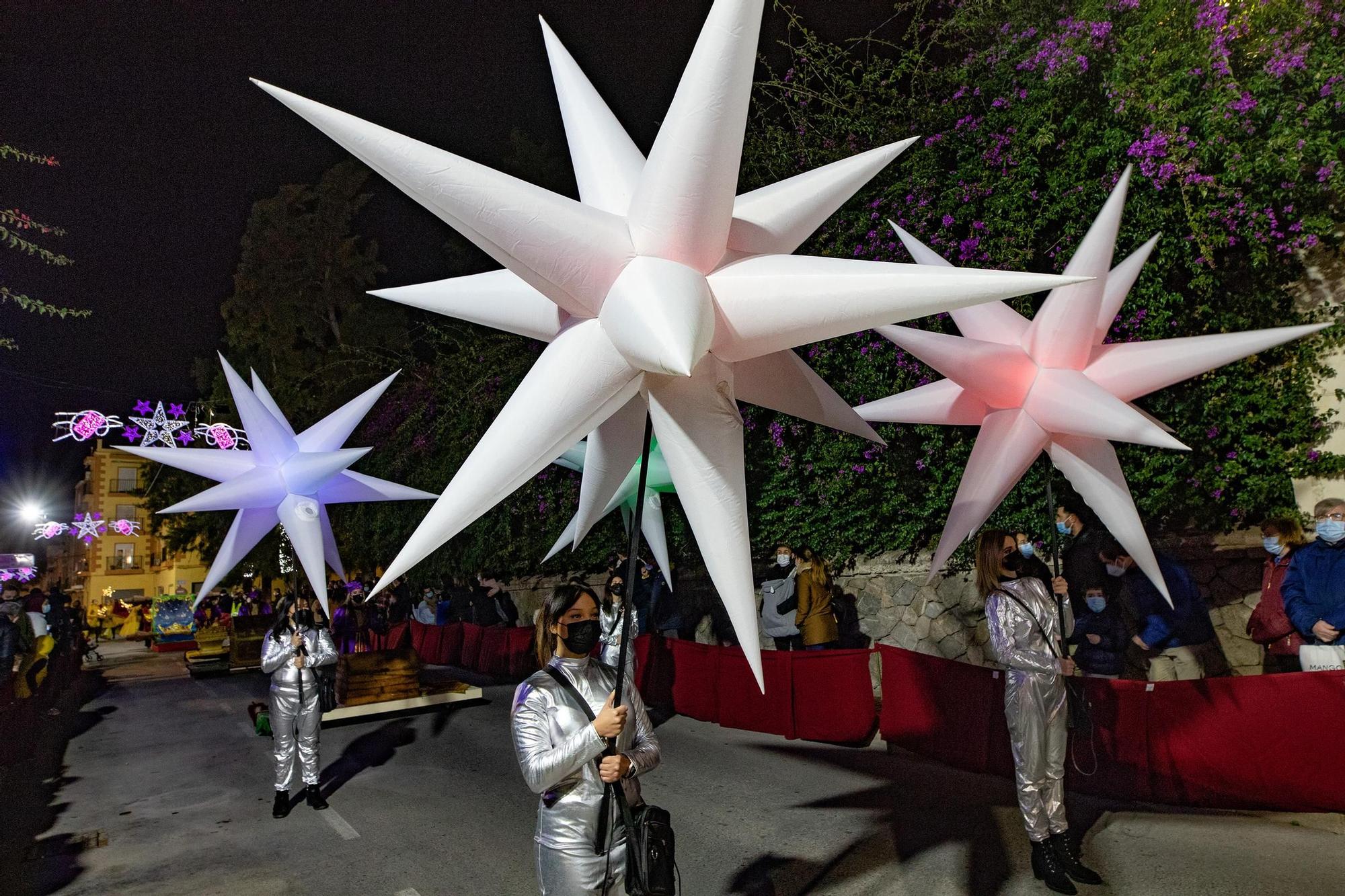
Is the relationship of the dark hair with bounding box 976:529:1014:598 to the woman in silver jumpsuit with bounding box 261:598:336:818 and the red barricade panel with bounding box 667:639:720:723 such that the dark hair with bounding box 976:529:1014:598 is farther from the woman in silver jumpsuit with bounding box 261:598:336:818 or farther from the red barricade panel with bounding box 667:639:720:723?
the woman in silver jumpsuit with bounding box 261:598:336:818

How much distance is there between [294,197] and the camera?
27.0m

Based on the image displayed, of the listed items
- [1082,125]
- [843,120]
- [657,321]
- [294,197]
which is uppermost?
[294,197]

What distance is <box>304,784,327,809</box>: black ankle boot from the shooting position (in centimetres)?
707

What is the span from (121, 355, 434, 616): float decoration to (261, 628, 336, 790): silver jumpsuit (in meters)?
0.63

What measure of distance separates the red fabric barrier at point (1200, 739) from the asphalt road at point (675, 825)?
202mm

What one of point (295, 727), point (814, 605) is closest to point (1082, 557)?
point (814, 605)

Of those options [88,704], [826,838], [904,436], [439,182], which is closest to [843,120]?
[904,436]

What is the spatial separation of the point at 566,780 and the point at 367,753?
23.3 ft

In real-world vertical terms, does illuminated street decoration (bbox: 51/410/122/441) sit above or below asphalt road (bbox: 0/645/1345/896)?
above

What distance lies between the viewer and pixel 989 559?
4.89 m

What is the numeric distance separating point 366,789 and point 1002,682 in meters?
5.70

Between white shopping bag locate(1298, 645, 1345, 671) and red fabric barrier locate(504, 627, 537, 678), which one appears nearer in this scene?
white shopping bag locate(1298, 645, 1345, 671)

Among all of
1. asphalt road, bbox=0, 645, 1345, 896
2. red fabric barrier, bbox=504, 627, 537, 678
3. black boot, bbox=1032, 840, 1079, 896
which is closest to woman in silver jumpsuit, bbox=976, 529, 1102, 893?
black boot, bbox=1032, 840, 1079, 896

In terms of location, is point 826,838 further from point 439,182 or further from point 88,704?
point 88,704
